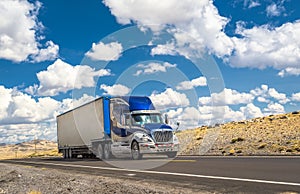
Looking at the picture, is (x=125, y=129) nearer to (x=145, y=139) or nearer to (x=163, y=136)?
(x=145, y=139)

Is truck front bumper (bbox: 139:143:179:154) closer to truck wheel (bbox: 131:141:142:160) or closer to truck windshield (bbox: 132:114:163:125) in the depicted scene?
truck wheel (bbox: 131:141:142:160)

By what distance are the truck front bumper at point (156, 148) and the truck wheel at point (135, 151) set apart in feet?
1.36

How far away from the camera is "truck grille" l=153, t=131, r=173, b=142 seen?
66.3ft

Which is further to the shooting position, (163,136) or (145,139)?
(163,136)

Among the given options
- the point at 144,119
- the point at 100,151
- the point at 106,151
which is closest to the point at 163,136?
the point at 144,119

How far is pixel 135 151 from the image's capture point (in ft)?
67.5

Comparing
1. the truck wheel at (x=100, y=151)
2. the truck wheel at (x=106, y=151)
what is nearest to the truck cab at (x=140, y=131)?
the truck wheel at (x=106, y=151)

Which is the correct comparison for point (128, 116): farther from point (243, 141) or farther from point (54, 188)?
point (243, 141)

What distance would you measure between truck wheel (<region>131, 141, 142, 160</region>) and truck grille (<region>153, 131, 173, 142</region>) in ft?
3.79

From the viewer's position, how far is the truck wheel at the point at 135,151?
66.9 feet

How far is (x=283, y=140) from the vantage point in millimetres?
28984

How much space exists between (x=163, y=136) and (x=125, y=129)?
244 cm

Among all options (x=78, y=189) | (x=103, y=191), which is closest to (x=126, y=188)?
(x=103, y=191)

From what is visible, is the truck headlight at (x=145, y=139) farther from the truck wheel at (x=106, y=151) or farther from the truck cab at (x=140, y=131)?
the truck wheel at (x=106, y=151)
